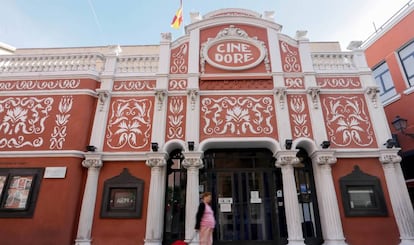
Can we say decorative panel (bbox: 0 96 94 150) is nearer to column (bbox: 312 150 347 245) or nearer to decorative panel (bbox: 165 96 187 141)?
decorative panel (bbox: 165 96 187 141)

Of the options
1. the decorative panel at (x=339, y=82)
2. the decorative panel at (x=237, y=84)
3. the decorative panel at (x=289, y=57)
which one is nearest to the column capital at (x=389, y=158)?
the decorative panel at (x=339, y=82)

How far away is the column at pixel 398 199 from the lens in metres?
5.67

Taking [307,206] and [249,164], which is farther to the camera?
[249,164]

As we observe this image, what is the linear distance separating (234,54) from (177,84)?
7.06ft

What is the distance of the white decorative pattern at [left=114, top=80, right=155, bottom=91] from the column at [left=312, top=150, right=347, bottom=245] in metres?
5.25

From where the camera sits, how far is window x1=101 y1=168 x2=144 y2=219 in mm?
6043

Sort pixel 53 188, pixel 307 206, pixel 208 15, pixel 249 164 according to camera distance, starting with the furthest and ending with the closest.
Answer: pixel 208 15, pixel 249 164, pixel 307 206, pixel 53 188

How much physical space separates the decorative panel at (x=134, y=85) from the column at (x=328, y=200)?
5205 millimetres

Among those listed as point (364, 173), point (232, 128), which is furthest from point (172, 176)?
point (364, 173)

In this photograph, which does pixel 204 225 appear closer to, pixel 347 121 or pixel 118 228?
pixel 118 228

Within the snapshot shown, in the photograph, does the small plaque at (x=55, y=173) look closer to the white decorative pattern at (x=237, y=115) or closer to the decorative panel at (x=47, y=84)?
the decorative panel at (x=47, y=84)

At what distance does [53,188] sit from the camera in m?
6.02

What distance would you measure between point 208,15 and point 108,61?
3779 mm

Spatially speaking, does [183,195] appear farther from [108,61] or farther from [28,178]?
[108,61]
